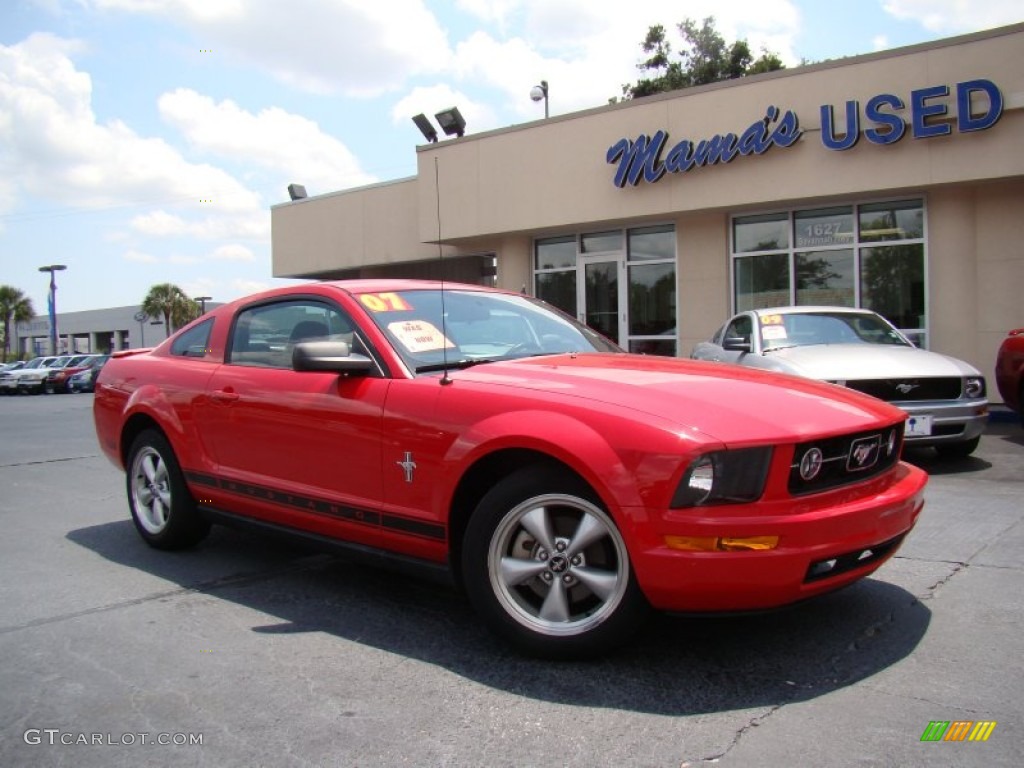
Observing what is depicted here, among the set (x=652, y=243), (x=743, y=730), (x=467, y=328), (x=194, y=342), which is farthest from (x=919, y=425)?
(x=652, y=243)

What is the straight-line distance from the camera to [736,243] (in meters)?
14.1

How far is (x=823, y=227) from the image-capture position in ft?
43.3

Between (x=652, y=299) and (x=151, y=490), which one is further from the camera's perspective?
(x=652, y=299)

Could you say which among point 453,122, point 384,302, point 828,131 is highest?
point 453,122

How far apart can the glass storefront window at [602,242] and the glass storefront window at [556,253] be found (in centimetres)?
30

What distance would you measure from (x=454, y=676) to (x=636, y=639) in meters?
0.74

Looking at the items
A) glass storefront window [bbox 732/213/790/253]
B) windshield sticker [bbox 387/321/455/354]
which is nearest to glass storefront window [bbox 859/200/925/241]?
glass storefront window [bbox 732/213/790/253]

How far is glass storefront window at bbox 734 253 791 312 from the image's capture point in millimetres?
13594

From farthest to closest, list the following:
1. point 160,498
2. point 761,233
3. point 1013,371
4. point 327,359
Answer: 1. point 761,233
2. point 1013,371
3. point 160,498
4. point 327,359

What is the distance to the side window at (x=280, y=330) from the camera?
4152 mm

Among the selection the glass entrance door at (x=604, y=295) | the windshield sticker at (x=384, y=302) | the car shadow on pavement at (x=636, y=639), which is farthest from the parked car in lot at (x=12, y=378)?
the windshield sticker at (x=384, y=302)

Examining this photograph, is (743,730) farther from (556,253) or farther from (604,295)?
(556,253)

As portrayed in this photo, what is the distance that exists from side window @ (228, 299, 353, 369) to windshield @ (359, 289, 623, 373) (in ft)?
0.72

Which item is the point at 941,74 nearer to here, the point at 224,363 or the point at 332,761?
the point at 224,363
